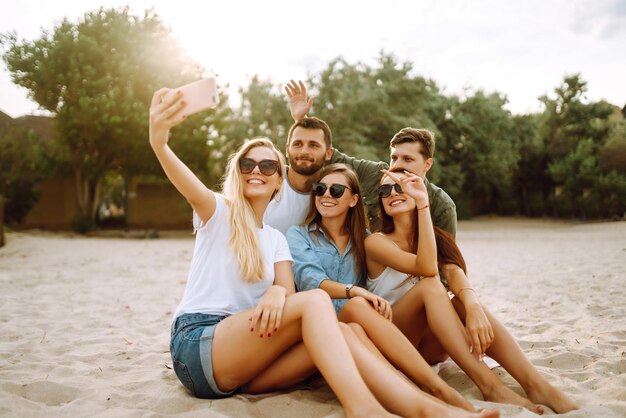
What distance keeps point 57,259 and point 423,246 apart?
29.5ft

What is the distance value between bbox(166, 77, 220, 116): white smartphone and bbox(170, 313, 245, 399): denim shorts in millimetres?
1055

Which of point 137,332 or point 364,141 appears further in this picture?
point 364,141

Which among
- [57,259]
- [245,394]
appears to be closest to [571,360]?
[245,394]

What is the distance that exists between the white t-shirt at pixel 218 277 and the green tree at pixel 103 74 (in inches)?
562

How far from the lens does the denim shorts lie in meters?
2.45

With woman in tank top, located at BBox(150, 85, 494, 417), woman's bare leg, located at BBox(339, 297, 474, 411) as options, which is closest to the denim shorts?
woman in tank top, located at BBox(150, 85, 494, 417)

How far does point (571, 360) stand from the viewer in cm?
328

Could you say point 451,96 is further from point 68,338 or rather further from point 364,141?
point 68,338

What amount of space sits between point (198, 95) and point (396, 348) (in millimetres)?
1585

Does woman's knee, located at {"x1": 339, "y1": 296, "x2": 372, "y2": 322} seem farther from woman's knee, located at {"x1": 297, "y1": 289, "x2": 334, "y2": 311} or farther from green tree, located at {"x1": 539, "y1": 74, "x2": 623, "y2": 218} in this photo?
green tree, located at {"x1": 539, "y1": 74, "x2": 623, "y2": 218}

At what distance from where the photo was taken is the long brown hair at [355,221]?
3203mm

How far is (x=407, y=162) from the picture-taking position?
380 centimetres

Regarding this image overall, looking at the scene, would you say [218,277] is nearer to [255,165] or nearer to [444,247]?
[255,165]

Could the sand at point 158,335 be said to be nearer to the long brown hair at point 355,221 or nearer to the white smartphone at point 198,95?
the long brown hair at point 355,221
